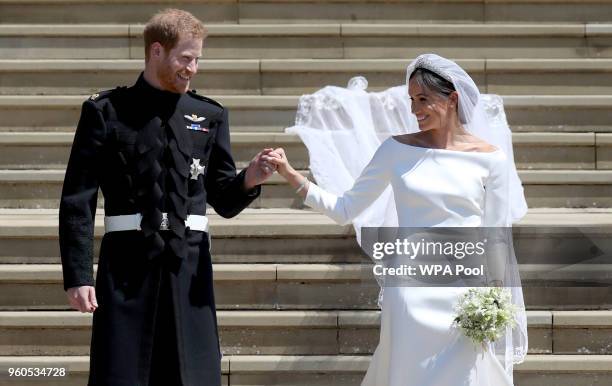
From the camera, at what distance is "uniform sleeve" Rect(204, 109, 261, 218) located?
420cm

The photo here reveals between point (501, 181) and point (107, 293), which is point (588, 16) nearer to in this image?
point (501, 181)

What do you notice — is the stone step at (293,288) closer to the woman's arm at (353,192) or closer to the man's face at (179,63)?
the woman's arm at (353,192)

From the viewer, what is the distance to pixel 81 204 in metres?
3.90

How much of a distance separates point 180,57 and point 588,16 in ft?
15.8

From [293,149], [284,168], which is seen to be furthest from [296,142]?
[284,168]

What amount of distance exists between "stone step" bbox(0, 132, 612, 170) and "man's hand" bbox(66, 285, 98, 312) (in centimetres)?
299

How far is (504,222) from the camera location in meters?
4.40

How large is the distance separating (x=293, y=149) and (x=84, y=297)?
3.11 m

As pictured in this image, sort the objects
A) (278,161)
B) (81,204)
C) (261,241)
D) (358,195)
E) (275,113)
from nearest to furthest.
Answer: (81,204), (278,161), (358,195), (261,241), (275,113)

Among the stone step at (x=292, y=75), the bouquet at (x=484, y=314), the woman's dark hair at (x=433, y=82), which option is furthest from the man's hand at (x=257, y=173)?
the stone step at (x=292, y=75)

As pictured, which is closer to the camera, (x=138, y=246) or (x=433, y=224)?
(x=138, y=246)

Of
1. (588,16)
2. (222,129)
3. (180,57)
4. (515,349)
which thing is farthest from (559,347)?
(588,16)

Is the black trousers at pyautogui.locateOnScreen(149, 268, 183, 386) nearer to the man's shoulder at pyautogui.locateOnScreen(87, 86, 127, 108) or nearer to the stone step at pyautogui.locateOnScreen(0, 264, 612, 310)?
the man's shoulder at pyautogui.locateOnScreen(87, 86, 127, 108)

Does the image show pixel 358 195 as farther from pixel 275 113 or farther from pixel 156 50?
pixel 275 113
